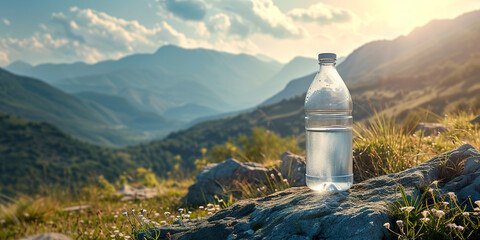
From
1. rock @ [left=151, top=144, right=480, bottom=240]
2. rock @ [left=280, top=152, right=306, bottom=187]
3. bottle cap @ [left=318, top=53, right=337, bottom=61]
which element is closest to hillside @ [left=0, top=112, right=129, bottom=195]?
rock @ [left=280, top=152, right=306, bottom=187]

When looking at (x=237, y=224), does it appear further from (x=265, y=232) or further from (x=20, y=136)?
(x=20, y=136)

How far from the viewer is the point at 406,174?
11.0ft

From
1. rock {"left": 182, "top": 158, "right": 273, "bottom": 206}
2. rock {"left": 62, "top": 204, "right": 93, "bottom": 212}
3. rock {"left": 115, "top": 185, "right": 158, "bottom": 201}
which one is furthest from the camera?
rock {"left": 115, "top": 185, "right": 158, "bottom": 201}

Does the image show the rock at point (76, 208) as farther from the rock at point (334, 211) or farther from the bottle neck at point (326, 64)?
the bottle neck at point (326, 64)

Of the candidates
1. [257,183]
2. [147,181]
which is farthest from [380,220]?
[147,181]

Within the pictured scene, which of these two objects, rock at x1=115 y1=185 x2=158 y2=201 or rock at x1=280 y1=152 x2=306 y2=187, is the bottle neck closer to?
rock at x1=280 y1=152 x2=306 y2=187

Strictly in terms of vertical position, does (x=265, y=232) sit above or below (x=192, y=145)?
above

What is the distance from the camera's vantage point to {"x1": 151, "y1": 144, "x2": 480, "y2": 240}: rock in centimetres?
256

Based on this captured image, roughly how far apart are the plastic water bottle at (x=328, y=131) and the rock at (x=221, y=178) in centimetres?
384

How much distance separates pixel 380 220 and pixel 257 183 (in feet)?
16.2

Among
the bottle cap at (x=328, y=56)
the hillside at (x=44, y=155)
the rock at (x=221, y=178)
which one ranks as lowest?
the hillside at (x=44, y=155)

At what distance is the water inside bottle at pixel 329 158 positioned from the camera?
3.61m

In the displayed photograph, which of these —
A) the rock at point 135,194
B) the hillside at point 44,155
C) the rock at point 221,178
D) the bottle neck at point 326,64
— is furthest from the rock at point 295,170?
the hillside at point 44,155

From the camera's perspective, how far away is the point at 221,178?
820cm
